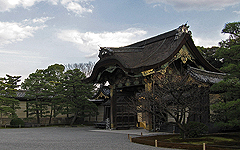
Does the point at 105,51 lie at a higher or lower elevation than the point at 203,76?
higher

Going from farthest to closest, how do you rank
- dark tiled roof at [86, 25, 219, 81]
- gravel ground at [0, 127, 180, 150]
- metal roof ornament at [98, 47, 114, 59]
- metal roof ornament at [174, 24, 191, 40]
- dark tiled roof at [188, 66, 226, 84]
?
metal roof ornament at [98, 47, 114, 59] < metal roof ornament at [174, 24, 191, 40] < dark tiled roof at [86, 25, 219, 81] < dark tiled roof at [188, 66, 226, 84] < gravel ground at [0, 127, 180, 150]

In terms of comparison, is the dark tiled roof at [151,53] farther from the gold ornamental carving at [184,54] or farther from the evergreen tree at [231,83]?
the evergreen tree at [231,83]

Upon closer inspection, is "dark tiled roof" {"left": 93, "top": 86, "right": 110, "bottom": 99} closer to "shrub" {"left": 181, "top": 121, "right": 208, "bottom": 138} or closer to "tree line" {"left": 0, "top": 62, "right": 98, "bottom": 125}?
"tree line" {"left": 0, "top": 62, "right": 98, "bottom": 125}

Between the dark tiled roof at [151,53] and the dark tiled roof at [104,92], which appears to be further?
the dark tiled roof at [104,92]

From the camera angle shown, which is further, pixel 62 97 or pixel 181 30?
pixel 62 97

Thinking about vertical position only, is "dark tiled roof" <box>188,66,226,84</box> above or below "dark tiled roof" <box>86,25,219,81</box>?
below

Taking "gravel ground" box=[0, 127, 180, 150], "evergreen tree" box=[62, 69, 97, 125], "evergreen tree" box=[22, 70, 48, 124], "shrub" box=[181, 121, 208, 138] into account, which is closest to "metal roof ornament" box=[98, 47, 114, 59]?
"gravel ground" box=[0, 127, 180, 150]

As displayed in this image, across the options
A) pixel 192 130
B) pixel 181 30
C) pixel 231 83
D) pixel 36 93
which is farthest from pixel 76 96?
pixel 231 83

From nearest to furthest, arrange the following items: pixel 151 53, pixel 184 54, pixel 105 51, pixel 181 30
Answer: pixel 184 54, pixel 181 30, pixel 151 53, pixel 105 51

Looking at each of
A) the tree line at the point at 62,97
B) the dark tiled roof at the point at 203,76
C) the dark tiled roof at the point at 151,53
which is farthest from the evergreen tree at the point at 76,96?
the dark tiled roof at the point at 203,76

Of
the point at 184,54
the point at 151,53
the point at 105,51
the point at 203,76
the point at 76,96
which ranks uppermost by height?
the point at 105,51

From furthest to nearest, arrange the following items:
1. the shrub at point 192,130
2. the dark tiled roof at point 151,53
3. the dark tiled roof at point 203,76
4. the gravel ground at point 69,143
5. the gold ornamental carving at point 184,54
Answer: the gold ornamental carving at point 184,54, the dark tiled roof at point 151,53, the dark tiled roof at point 203,76, the shrub at point 192,130, the gravel ground at point 69,143

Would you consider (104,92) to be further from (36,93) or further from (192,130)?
(192,130)

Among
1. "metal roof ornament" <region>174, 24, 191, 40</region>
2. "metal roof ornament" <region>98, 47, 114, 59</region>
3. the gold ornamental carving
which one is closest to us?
the gold ornamental carving
